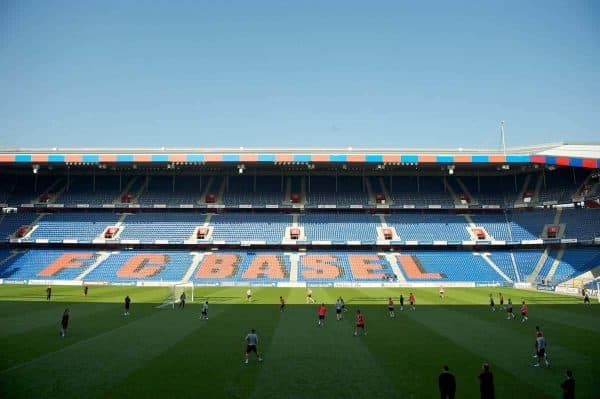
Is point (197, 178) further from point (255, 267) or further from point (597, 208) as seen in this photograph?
point (597, 208)

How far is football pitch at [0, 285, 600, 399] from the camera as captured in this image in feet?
38.3

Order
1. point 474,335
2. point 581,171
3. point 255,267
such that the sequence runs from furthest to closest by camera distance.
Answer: point 581,171 < point 255,267 < point 474,335

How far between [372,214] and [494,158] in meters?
17.3

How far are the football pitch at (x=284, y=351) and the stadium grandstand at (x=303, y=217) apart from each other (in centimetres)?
1913

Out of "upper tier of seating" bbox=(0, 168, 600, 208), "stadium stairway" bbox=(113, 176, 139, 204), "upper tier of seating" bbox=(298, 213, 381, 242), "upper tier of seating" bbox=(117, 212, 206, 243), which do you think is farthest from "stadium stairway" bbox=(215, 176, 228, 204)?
"stadium stairway" bbox=(113, 176, 139, 204)

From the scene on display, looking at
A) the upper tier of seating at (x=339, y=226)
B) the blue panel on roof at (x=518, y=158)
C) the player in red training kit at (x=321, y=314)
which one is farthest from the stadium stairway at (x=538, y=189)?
the player in red training kit at (x=321, y=314)

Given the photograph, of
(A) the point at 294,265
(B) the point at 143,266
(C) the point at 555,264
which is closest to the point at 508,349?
(A) the point at 294,265

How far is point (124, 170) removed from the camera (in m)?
58.6

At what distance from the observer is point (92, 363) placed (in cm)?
1412

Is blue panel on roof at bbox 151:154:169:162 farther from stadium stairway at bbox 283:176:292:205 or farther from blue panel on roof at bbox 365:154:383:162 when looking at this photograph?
blue panel on roof at bbox 365:154:383:162

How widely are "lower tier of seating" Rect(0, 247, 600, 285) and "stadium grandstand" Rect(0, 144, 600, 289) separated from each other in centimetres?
23

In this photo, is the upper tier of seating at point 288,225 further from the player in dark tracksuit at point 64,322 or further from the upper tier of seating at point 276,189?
the player in dark tracksuit at point 64,322

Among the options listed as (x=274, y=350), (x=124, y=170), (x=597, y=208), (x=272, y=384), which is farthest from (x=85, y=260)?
(x=597, y=208)

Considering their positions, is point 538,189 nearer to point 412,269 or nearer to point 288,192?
point 412,269
